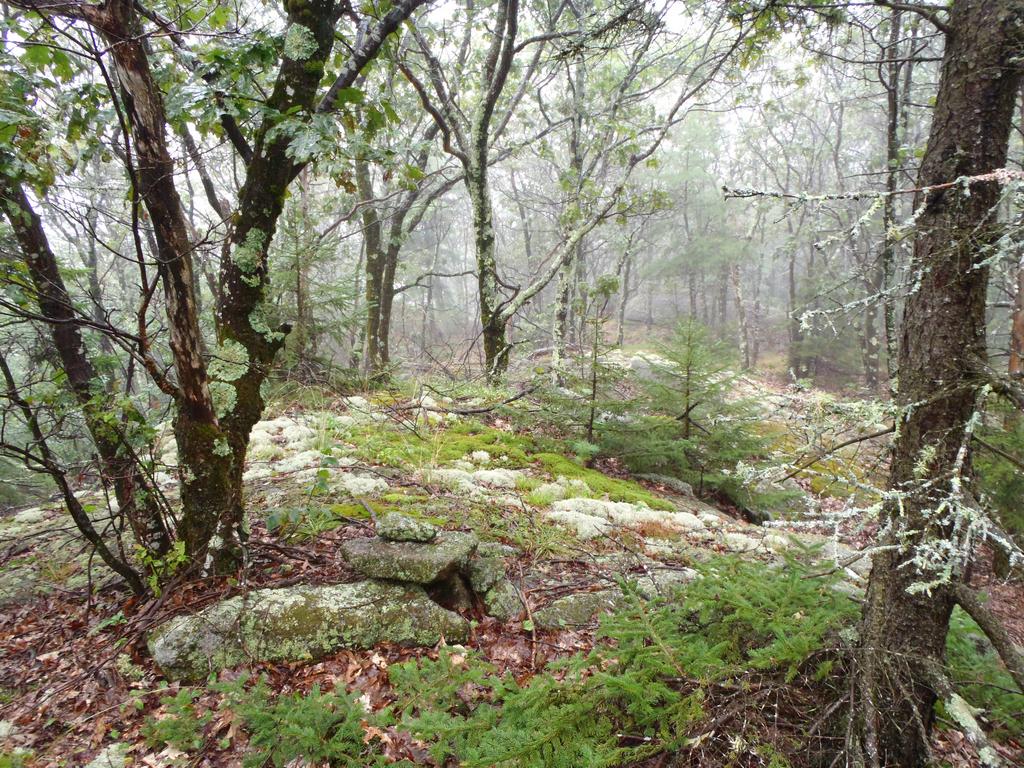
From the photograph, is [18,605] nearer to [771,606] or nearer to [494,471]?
[494,471]

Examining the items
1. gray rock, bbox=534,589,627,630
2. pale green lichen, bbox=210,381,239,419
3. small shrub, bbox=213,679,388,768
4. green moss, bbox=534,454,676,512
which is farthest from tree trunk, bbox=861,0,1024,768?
green moss, bbox=534,454,676,512

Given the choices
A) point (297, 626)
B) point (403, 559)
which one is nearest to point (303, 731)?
point (297, 626)

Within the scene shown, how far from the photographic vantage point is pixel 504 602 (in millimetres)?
3824

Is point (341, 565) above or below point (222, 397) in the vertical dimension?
below

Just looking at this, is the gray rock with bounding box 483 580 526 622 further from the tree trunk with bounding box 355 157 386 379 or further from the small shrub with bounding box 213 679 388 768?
the tree trunk with bounding box 355 157 386 379

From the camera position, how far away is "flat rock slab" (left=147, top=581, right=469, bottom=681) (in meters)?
2.98

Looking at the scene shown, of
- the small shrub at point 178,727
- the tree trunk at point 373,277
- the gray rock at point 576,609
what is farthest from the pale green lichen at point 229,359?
the tree trunk at point 373,277

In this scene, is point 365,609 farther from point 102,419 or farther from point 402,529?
point 102,419

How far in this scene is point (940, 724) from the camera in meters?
2.10

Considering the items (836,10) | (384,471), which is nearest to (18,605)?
(384,471)

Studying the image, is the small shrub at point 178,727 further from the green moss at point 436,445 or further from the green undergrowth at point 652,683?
the green moss at point 436,445

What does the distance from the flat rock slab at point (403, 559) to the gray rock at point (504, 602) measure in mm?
395

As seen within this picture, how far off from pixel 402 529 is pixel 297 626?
93 cm

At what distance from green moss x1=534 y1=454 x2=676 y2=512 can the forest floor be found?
3cm
